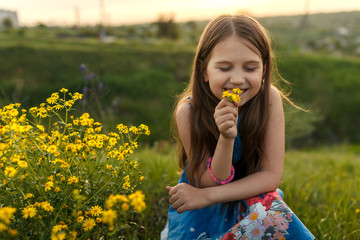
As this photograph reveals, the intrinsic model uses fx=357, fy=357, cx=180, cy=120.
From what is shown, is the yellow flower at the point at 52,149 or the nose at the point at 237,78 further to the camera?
the nose at the point at 237,78

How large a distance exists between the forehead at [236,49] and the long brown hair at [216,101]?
1.7 inches

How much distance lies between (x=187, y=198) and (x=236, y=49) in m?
0.80

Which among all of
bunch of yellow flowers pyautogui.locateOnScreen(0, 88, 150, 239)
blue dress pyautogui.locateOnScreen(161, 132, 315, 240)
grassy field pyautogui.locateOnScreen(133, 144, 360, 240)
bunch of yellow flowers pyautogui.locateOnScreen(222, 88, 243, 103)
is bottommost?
grassy field pyautogui.locateOnScreen(133, 144, 360, 240)

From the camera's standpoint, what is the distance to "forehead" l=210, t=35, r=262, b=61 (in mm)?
1854

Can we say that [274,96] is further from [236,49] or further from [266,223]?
[266,223]

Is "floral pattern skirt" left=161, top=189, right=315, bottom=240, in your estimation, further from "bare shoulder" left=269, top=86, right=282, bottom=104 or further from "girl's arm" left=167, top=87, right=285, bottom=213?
"bare shoulder" left=269, top=86, right=282, bottom=104

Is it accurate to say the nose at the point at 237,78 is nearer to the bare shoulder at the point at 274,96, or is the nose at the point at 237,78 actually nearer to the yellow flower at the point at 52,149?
the bare shoulder at the point at 274,96

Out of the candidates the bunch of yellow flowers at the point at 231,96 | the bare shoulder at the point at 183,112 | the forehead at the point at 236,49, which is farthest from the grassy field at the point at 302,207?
the forehead at the point at 236,49

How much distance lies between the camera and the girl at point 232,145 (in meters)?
1.75

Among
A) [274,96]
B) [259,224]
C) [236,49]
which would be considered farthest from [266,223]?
[236,49]

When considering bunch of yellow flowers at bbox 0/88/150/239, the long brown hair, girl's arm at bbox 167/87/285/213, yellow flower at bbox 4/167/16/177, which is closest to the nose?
the long brown hair

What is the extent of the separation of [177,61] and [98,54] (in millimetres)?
3871

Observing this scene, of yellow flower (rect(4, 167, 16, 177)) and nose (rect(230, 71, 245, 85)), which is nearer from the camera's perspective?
yellow flower (rect(4, 167, 16, 177))

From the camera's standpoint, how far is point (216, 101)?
2141mm
